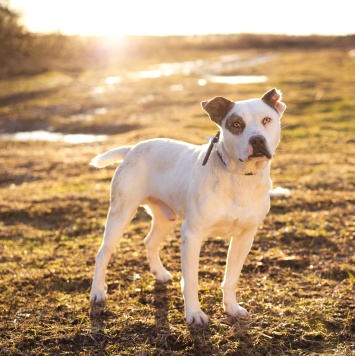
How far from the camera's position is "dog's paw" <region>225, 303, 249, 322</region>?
18.1 feet

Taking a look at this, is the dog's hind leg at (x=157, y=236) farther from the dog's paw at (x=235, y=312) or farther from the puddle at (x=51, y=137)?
the puddle at (x=51, y=137)

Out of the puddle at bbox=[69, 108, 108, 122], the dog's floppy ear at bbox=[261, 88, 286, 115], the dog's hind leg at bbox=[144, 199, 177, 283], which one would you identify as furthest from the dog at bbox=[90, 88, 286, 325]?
the puddle at bbox=[69, 108, 108, 122]

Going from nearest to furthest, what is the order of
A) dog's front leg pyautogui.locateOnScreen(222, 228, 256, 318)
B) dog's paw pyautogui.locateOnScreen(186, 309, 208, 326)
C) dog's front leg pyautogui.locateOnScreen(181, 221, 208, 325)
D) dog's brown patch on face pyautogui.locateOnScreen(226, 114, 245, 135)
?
1. dog's brown patch on face pyautogui.locateOnScreen(226, 114, 245, 135)
2. dog's front leg pyautogui.locateOnScreen(181, 221, 208, 325)
3. dog's paw pyautogui.locateOnScreen(186, 309, 208, 326)
4. dog's front leg pyautogui.locateOnScreen(222, 228, 256, 318)

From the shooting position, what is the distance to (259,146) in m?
4.47

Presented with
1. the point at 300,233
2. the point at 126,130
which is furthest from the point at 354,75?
the point at 300,233

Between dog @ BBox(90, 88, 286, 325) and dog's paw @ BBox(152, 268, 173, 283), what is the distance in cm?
67

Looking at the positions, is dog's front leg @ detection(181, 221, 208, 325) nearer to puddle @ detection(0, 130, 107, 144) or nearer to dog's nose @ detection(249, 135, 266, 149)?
dog's nose @ detection(249, 135, 266, 149)

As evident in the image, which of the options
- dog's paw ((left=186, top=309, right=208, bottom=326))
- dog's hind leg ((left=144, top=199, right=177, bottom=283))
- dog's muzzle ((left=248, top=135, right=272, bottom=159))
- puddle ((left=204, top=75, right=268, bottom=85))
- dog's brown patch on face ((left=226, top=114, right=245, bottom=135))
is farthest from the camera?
puddle ((left=204, top=75, right=268, bottom=85))

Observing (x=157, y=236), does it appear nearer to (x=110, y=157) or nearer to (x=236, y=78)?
(x=110, y=157)

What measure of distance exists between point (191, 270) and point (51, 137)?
15.8m

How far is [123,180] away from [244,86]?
2624 centimetres

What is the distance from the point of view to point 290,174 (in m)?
12.1

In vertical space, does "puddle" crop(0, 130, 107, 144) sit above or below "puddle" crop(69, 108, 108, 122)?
below

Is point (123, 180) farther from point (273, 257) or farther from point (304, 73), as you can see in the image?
point (304, 73)
